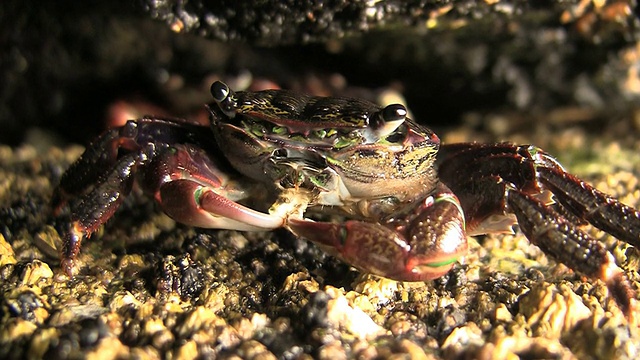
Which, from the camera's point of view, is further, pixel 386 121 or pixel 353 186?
pixel 353 186

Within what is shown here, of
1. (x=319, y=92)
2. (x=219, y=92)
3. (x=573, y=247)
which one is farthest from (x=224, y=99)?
(x=319, y=92)

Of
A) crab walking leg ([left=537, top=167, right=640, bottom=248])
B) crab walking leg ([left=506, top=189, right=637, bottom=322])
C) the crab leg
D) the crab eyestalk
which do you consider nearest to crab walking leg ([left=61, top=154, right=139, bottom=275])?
the crab eyestalk

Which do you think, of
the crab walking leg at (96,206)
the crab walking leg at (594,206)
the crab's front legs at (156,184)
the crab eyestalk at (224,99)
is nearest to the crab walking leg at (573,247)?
the crab walking leg at (594,206)

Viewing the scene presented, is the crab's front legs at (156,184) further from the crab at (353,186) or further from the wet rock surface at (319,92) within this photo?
the wet rock surface at (319,92)

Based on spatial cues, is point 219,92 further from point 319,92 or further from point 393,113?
point 319,92

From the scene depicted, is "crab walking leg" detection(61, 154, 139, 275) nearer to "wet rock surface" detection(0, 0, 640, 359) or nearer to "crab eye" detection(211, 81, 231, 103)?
"wet rock surface" detection(0, 0, 640, 359)

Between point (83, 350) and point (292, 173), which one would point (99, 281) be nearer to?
point (83, 350)

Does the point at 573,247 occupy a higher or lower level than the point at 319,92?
higher

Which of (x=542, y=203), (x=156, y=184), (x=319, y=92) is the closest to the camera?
(x=542, y=203)

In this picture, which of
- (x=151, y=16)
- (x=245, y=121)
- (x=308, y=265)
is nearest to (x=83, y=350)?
(x=308, y=265)
